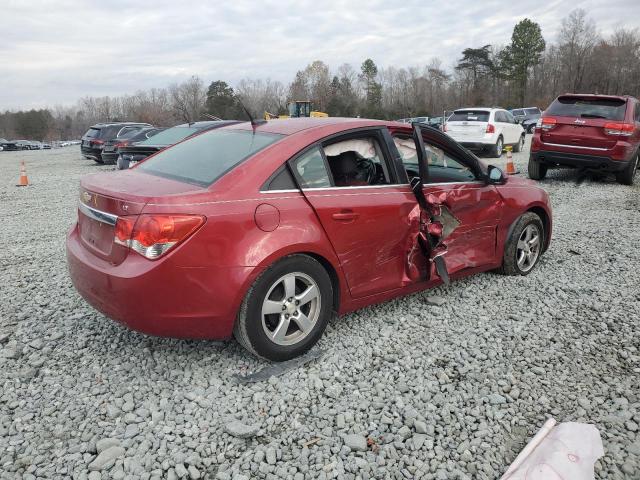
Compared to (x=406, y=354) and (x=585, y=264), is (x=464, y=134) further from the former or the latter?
(x=406, y=354)

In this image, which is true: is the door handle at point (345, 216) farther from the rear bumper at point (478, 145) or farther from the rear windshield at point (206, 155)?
the rear bumper at point (478, 145)

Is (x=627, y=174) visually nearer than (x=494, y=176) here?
No

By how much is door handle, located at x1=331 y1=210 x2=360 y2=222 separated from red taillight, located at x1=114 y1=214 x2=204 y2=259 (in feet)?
3.12

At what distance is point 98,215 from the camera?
3.20 meters

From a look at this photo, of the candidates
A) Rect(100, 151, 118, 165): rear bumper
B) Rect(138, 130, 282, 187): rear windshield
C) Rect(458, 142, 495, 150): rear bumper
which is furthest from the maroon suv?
Rect(100, 151, 118, 165): rear bumper

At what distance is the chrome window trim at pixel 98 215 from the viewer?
10.0ft

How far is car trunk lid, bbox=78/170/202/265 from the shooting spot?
298 centimetres

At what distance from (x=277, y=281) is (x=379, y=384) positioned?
89cm

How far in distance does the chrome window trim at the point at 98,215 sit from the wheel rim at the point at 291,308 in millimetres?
1020

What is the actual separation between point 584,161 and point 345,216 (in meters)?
8.42

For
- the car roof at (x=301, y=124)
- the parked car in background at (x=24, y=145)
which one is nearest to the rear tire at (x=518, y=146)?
the car roof at (x=301, y=124)

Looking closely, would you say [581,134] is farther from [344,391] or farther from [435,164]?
[344,391]

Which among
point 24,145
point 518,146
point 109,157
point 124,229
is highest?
point 124,229

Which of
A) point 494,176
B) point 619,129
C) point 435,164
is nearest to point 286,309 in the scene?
point 435,164
